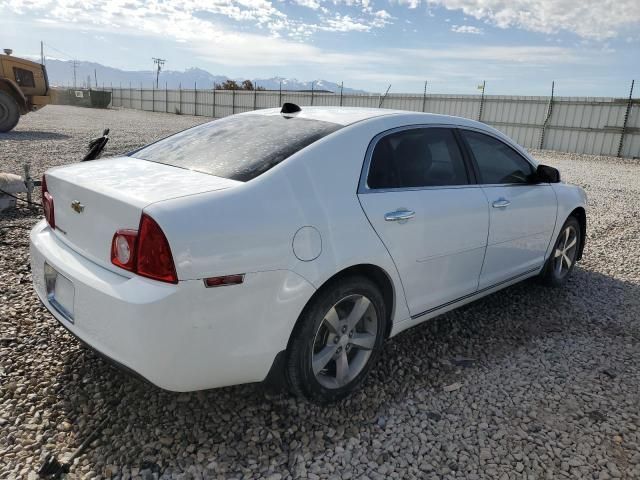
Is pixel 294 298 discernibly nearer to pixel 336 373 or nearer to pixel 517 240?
pixel 336 373

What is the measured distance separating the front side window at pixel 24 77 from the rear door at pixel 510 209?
17449mm

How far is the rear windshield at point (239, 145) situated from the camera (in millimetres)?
2502

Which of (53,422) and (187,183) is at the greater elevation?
(187,183)

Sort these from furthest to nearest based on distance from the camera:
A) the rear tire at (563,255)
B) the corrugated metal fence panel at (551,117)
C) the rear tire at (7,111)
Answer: the corrugated metal fence panel at (551,117) → the rear tire at (7,111) → the rear tire at (563,255)

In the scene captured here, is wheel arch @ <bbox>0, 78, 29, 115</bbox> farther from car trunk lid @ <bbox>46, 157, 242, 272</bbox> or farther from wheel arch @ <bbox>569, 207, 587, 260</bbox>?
wheel arch @ <bbox>569, 207, 587, 260</bbox>

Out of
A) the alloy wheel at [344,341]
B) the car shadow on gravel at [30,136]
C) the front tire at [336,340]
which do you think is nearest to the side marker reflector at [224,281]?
the front tire at [336,340]

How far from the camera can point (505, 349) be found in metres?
3.45

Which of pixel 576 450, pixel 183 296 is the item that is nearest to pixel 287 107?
pixel 183 296

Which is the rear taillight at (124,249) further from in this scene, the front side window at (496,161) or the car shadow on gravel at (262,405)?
the front side window at (496,161)

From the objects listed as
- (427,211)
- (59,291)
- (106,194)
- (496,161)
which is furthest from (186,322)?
(496,161)

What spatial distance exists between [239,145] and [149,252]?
3.20 ft

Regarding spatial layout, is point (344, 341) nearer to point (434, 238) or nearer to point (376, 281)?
point (376, 281)

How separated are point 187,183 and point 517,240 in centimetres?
257

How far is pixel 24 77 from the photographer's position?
1650cm
